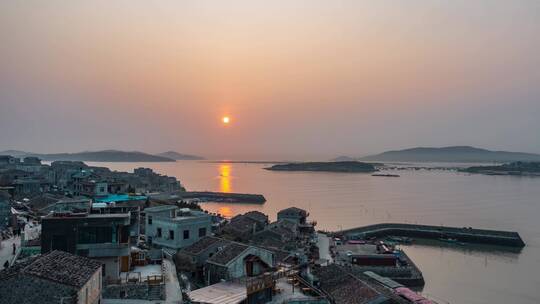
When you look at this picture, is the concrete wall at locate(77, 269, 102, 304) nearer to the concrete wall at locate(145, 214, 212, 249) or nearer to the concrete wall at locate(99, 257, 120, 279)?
the concrete wall at locate(99, 257, 120, 279)

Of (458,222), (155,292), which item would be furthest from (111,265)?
(458,222)

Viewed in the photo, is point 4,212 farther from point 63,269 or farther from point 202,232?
point 63,269

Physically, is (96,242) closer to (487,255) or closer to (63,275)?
(63,275)

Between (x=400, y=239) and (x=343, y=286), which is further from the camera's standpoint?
(x=400, y=239)

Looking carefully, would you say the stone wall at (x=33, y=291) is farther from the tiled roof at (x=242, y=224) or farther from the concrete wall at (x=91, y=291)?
the tiled roof at (x=242, y=224)

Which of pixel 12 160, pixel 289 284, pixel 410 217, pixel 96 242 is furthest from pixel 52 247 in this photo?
pixel 12 160
